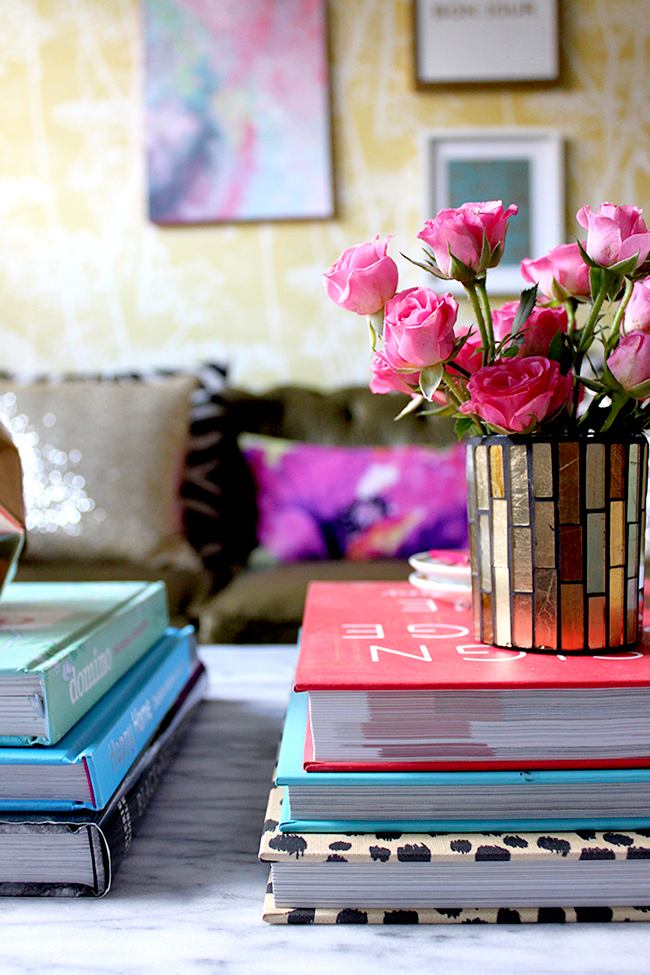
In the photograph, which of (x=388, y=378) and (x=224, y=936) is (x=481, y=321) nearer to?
(x=388, y=378)

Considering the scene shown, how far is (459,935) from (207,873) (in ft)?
0.49

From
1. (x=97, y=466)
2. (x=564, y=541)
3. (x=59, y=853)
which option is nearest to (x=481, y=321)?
(x=564, y=541)

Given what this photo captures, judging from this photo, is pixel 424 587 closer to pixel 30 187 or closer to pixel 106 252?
pixel 106 252

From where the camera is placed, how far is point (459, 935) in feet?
1.24

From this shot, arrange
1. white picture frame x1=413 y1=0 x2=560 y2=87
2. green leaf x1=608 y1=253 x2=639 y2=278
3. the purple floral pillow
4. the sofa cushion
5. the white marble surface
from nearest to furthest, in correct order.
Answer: the white marble surface → green leaf x1=608 y1=253 x2=639 y2=278 → the sofa cushion → the purple floral pillow → white picture frame x1=413 y1=0 x2=560 y2=87

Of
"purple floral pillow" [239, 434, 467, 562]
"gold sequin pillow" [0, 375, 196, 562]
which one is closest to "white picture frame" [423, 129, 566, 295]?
"purple floral pillow" [239, 434, 467, 562]

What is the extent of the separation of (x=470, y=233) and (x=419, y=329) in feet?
0.25

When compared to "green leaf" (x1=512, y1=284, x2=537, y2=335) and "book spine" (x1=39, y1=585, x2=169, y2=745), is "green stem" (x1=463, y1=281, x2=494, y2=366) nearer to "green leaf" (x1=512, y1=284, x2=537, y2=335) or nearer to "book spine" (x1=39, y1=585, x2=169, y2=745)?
"green leaf" (x1=512, y1=284, x2=537, y2=335)

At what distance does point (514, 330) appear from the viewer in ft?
1.66

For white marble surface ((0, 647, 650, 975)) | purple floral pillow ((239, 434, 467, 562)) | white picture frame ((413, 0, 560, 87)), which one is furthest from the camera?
white picture frame ((413, 0, 560, 87))

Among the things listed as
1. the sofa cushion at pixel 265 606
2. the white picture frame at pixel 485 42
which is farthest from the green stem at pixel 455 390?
the white picture frame at pixel 485 42

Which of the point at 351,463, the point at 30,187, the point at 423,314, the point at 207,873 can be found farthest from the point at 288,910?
the point at 30,187

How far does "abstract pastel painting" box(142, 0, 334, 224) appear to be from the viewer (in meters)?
2.25

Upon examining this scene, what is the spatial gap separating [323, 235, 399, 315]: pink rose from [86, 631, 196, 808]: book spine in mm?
316
